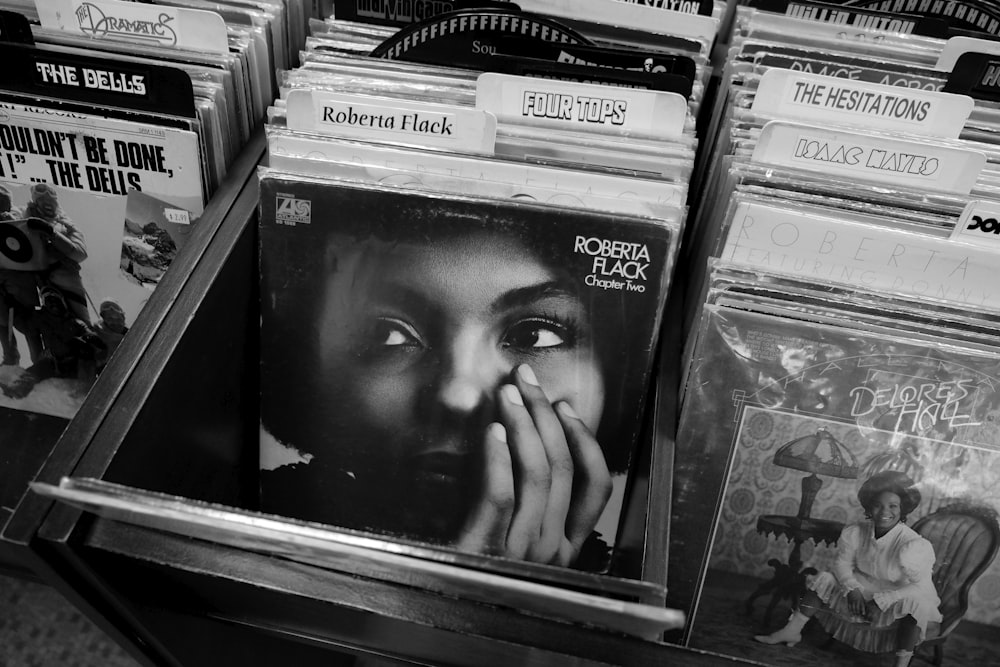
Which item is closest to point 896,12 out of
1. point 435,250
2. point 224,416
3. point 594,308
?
point 594,308

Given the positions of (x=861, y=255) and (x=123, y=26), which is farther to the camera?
(x=123, y=26)

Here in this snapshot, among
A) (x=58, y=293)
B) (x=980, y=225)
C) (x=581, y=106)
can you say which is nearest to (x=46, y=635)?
(x=58, y=293)

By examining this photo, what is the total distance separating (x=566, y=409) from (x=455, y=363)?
14cm

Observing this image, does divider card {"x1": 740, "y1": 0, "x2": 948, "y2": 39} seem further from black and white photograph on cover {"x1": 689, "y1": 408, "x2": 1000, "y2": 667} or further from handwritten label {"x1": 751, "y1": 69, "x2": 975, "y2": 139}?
black and white photograph on cover {"x1": 689, "y1": 408, "x2": 1000, "y2": 667}

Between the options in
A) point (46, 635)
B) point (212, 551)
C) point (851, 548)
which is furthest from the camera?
point (46, 635)

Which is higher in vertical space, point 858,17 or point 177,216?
point 858,17

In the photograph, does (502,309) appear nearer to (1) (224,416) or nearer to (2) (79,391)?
(1) (224,416)

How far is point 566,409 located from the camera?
97 centimetres

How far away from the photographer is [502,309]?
0.95 meters

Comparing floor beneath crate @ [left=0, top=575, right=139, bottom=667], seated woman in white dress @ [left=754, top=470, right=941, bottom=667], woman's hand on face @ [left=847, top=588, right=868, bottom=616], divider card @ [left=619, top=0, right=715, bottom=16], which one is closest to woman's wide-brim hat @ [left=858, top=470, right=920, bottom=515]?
seated woman in white dress @ [left=754, top=470, right=941, bottom=667]

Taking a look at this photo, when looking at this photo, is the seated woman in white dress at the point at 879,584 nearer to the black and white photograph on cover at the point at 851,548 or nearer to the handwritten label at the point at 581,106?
the black and white photograph on cover at the point at 851,548

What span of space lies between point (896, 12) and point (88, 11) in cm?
100

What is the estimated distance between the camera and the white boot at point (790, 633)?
3.18ft

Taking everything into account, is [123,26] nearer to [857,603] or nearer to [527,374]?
[527,374]
